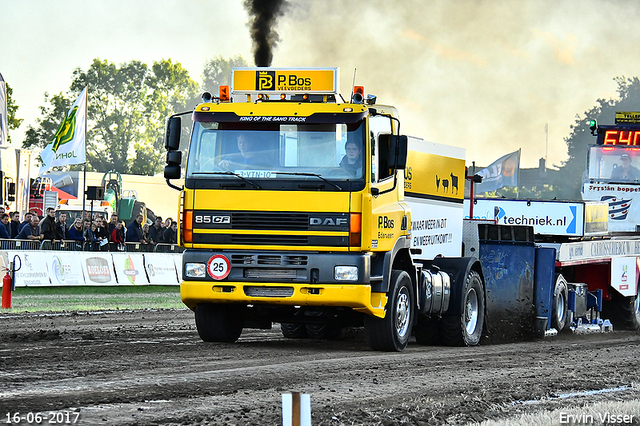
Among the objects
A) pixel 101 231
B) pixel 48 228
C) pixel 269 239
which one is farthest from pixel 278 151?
pixel 101 231

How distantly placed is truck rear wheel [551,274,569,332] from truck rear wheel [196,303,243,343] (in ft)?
19.5

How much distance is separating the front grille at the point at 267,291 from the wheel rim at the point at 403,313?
5.26 ft

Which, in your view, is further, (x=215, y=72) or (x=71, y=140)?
(x=215, y=72)

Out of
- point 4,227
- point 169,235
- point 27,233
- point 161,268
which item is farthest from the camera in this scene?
point 169,235

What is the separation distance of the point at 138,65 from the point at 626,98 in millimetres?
55369

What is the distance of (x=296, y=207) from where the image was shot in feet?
36.8

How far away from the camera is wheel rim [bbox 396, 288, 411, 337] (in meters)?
12.3

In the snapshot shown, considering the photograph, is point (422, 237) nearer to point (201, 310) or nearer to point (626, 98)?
point (201, 310)

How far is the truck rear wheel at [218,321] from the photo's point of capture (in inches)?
490

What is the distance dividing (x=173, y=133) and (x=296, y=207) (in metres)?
1.77

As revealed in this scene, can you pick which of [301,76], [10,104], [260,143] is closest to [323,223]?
[260,143]

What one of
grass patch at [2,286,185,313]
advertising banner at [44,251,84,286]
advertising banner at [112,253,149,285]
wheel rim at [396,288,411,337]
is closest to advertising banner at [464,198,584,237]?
wheel rim at [396,288,411,337]

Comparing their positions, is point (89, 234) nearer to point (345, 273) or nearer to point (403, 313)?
point (403, 313)

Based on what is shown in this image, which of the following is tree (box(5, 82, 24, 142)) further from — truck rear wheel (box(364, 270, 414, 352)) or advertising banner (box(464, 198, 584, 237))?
truck rear wheel (box(364, 270, 414, 352))
